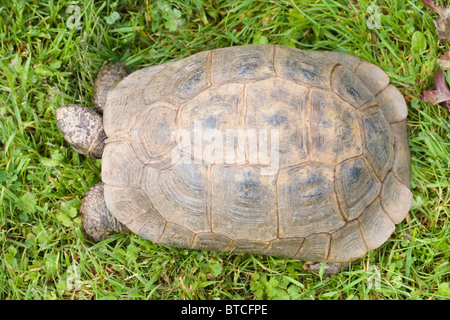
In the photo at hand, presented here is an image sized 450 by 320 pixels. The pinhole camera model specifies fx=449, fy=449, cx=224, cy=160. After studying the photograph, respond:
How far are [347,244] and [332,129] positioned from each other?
961 millimetres

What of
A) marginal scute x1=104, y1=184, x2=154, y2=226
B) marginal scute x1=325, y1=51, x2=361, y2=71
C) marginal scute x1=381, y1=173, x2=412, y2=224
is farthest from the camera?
marginal scute x1=325, y1=51, x2=361, y2=71

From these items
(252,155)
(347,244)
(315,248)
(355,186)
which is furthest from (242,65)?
(347,244)

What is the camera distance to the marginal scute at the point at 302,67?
3285 mm

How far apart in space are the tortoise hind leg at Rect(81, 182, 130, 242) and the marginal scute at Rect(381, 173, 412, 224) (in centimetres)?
215

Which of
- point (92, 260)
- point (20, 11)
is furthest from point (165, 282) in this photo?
point (20, 11)

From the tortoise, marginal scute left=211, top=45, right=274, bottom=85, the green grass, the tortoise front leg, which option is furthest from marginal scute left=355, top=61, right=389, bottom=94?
the tortoise front leg

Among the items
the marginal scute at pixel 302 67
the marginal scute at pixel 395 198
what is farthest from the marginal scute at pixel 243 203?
the marginal scute at pixel 395 198

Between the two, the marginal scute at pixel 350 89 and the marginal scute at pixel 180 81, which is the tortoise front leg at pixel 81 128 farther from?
the marginal scute at pixel 350 89

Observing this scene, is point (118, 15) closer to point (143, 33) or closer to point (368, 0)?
point (143, 33)

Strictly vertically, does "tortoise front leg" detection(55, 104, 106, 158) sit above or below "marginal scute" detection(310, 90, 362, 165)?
below

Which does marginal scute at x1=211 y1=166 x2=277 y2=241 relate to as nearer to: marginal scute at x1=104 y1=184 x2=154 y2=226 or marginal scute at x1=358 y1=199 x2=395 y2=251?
marginal scute at x1=104 y1=184 x2=154 y2=226

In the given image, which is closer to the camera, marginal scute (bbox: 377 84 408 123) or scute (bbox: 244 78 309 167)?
scute (bbox: 244 78 309 167)

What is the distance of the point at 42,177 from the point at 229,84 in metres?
1.92

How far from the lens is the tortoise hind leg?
3736mm
